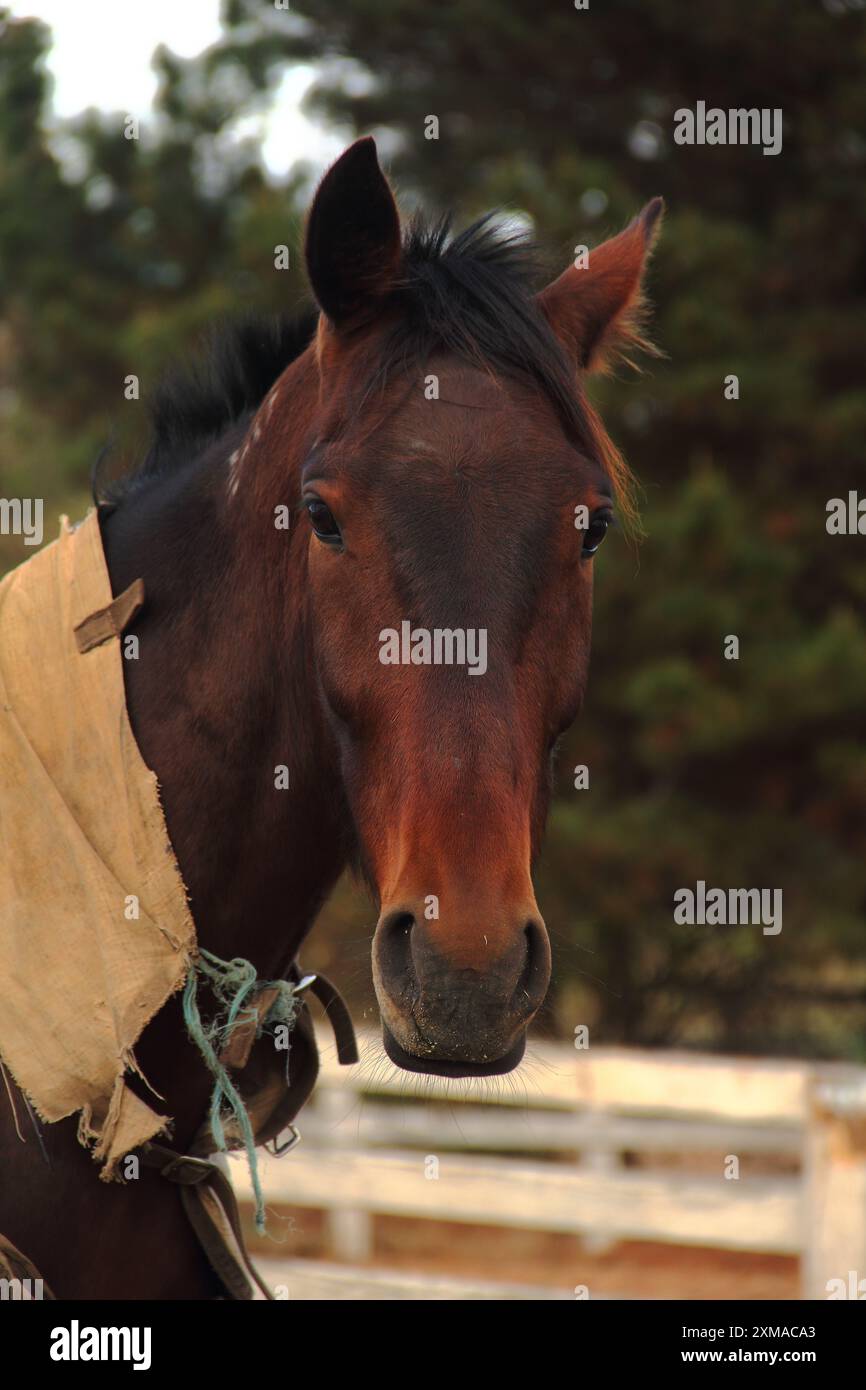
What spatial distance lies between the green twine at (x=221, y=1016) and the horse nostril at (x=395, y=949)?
0.48 meters

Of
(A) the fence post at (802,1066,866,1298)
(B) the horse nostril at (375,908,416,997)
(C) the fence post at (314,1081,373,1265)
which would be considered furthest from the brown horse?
(C) the fence post at (314,1081,373,1265)

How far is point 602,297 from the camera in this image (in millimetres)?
2744

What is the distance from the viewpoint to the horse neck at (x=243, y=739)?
2391mm

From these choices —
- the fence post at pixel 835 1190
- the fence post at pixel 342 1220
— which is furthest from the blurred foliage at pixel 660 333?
the fence post at pixel 835 1190

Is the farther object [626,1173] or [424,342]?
[626,1173]

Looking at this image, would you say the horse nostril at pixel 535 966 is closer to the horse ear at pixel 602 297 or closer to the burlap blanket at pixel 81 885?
the burlap blanket at pixel 81 885

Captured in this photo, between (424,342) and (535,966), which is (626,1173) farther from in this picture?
(424,342)

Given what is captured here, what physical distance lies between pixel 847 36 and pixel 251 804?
923cm

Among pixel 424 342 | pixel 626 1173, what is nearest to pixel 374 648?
pixel 424 342

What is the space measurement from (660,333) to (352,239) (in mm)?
7506

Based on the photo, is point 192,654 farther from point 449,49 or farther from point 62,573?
point 449,49

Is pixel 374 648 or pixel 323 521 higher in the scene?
pixel 323 521

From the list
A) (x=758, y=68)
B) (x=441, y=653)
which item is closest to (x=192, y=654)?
(x=441, y=653)

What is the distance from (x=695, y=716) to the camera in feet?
29.8
